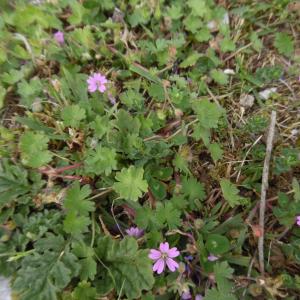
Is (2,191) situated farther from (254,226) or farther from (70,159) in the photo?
(254,226)

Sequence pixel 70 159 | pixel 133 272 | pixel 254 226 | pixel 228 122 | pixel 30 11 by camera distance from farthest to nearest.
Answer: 1. pixel 30 11
2. pixel 228 122
3. pixel 70 159
4. pixel 254 226
5. pixel 133 272

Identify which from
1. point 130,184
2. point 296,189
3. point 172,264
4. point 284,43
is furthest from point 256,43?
point 172,264

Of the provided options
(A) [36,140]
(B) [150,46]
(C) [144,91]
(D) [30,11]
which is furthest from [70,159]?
(D) [30,11]

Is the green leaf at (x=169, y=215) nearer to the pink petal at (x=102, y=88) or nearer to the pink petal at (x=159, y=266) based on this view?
the pink petal at (x=159, y=266)

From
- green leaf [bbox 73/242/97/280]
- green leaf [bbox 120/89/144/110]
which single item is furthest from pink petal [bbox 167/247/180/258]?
green leaf [bbox 120/89/144/110]

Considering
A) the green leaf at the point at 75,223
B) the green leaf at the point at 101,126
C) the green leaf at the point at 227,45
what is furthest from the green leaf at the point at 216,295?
the green leaf at the point at 227,45

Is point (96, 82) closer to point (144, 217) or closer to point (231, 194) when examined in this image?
point (144, 217)

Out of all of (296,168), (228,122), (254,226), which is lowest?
(254,226)
